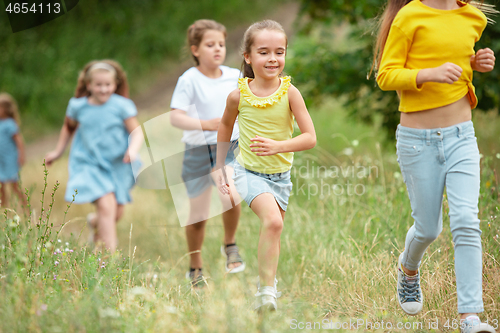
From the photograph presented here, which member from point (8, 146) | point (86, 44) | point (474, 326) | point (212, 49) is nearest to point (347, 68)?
point (212, 49)

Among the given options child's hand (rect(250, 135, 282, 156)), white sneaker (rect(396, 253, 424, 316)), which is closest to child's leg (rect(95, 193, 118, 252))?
child's hand (rect(250, 135, 282, 156))

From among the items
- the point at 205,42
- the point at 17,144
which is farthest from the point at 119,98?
the point at 17,144

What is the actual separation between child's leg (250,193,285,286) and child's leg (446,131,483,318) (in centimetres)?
91

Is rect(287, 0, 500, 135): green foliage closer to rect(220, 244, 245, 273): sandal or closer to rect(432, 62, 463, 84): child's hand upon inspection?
rect(220, 244, 245, 273): sandal

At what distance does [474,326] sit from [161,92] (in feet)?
46.3

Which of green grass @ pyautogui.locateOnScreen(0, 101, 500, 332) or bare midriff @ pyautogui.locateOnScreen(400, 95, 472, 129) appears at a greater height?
bare midriff @ pyautogui.locateOnScreen(400, 95, 472, 129)

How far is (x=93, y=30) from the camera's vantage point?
53.9 feet

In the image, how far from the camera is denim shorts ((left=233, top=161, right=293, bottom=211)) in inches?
112

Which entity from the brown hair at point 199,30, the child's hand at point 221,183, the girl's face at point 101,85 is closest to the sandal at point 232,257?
the child's hand at point 221,183

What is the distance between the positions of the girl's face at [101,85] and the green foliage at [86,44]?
9.80 metres

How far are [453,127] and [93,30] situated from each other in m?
15.8

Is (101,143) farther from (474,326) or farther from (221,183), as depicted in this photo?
(474,326)

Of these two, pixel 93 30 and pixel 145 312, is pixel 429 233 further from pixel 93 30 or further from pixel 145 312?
pixel 93 30

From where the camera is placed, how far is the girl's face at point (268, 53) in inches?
110
